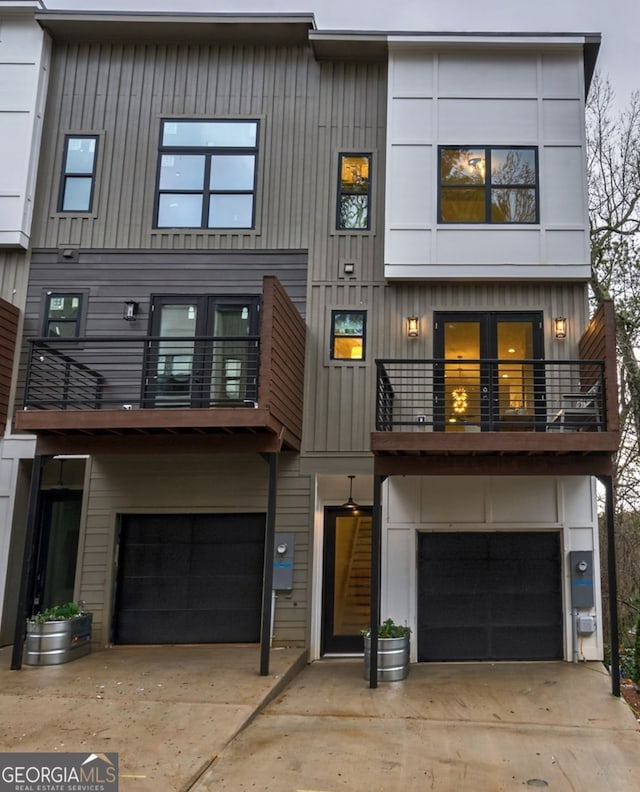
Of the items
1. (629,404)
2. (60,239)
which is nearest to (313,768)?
(60,239)

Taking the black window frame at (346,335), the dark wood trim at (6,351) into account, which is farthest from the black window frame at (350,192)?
the dark wood trim at (6,351)

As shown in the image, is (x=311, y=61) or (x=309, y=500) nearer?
(x=309, y=500)

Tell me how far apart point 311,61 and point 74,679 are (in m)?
9.03

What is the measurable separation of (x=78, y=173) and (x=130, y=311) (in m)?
2.42

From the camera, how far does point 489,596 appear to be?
8.59m

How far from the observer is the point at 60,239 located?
31.7ft

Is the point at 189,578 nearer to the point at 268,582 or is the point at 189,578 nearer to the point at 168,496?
the point at 168,496

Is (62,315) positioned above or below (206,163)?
below

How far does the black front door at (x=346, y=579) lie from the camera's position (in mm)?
8750

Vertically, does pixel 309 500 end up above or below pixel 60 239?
below

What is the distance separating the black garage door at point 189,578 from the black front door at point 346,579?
930 mm

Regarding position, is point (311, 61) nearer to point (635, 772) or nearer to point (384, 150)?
point (384, 150)

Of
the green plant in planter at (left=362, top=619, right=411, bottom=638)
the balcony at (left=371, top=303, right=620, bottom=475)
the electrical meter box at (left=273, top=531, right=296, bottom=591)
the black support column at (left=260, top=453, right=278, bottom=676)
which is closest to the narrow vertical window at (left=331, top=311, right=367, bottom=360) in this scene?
the balcony at (left=371, top=303, right=620, bottom=475)

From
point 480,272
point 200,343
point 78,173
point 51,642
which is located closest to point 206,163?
point 78,173
